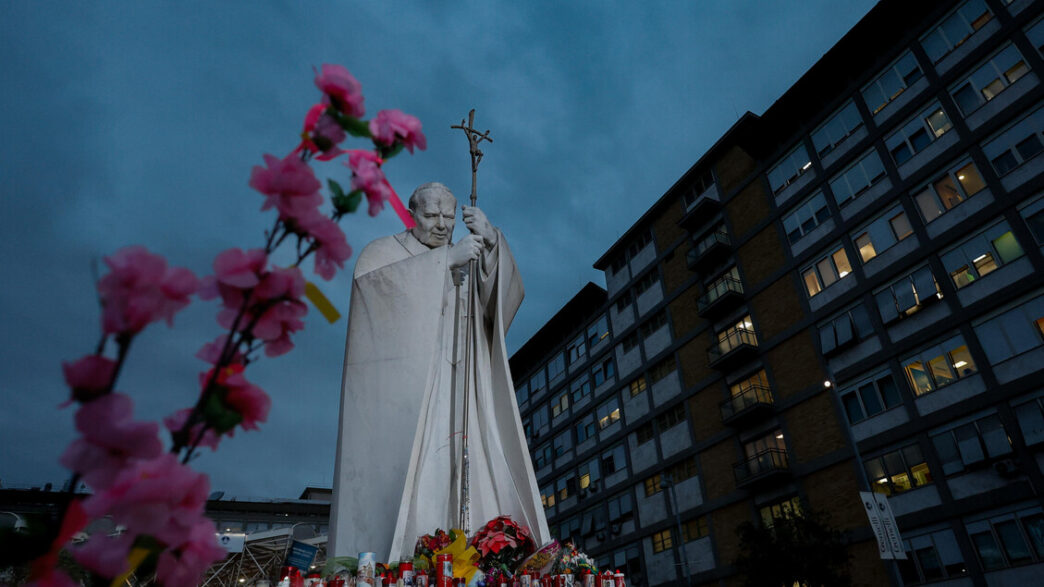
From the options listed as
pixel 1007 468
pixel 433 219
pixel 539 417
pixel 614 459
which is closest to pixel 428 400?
pixel 433 219

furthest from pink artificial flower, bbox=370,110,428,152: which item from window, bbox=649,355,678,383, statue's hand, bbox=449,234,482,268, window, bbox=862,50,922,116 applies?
window, bbox=649,355,678,383

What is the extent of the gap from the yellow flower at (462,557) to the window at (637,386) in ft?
102

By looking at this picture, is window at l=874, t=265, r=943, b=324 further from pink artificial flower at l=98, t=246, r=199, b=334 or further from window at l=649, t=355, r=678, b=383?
pink artificial flower at l=98, t=246, r=199, b=334

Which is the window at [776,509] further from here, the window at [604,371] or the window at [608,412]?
the window at [604,371]

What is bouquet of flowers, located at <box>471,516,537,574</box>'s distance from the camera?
604cm

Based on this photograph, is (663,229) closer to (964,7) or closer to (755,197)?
(755,197)

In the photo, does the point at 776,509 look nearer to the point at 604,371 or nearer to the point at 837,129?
the point at 604,371

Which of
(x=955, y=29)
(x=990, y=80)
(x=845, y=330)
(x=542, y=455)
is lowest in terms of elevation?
(x=845, y=330)

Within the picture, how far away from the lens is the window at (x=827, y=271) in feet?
84.1

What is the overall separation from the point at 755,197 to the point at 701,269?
4.41m

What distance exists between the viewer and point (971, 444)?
19922mm

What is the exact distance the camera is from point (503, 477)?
7.31 meters

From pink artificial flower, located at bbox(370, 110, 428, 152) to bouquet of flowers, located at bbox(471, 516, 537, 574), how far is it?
4.96 metres

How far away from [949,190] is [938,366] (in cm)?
615
